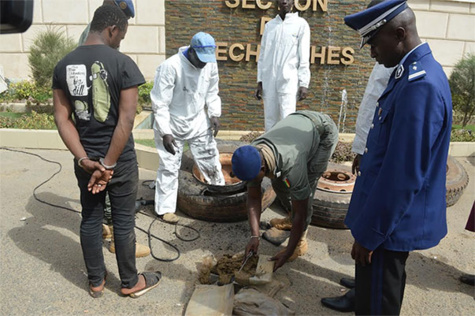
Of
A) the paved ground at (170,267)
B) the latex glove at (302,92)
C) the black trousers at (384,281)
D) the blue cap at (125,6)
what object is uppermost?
the blue cap at (125,6)

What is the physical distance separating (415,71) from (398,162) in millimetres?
439

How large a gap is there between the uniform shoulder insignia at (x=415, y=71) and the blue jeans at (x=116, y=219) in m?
1.99

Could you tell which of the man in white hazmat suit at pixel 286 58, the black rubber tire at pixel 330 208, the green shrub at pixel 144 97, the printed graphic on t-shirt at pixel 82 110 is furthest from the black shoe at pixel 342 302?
the green shrub at pixel 144 97

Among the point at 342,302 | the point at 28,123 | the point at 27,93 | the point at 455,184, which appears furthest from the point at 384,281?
the point at 27,93

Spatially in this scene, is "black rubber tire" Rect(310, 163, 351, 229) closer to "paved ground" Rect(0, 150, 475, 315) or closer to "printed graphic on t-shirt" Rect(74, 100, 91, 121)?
"paved ground" Rect(0, 150, 475, 315)

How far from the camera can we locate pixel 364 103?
12.4 ft

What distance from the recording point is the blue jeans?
9.52ft

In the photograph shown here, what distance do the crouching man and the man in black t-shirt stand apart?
0.85 m

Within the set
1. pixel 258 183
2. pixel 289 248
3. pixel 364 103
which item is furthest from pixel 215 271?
pixel 364 103

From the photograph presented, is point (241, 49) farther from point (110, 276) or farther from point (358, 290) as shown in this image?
point (358, 290)

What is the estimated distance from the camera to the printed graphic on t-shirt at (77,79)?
8.64 ft

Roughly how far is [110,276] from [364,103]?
279cm

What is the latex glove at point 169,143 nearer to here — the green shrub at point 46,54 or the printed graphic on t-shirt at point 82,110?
the printed graphic on t-shirt at point 82,110

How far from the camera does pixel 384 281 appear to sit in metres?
2.11
